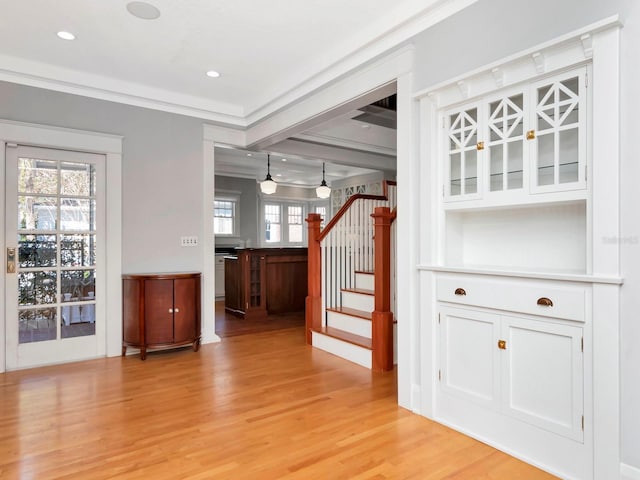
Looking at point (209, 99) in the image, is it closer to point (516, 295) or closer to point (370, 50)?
point (370, 50)

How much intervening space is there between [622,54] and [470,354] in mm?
1719

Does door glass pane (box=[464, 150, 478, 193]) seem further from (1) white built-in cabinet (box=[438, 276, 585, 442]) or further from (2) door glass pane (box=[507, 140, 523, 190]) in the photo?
(1) white built-in cabinet (box=[438, 276, 585, 442])

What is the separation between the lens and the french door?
3775mm

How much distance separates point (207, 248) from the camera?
480 centimetres

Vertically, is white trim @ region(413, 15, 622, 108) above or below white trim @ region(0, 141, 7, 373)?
above

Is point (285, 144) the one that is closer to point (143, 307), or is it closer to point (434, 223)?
point (143, 307)

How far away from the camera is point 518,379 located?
7.26 feet

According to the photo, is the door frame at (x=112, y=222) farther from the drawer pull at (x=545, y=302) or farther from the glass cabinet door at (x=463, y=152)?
the drawer pull at (x=545, y=302)

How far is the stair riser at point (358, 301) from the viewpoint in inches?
172

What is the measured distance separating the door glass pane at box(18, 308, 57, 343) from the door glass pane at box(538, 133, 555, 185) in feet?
14.2

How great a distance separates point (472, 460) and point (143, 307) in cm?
323

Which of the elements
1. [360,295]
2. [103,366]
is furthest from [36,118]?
[360,295]

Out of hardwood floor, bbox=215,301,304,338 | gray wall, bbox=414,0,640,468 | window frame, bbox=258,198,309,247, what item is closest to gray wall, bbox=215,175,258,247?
window frame, bbox=258,198,309,247

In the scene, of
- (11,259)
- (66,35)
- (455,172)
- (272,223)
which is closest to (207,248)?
(11,259)
